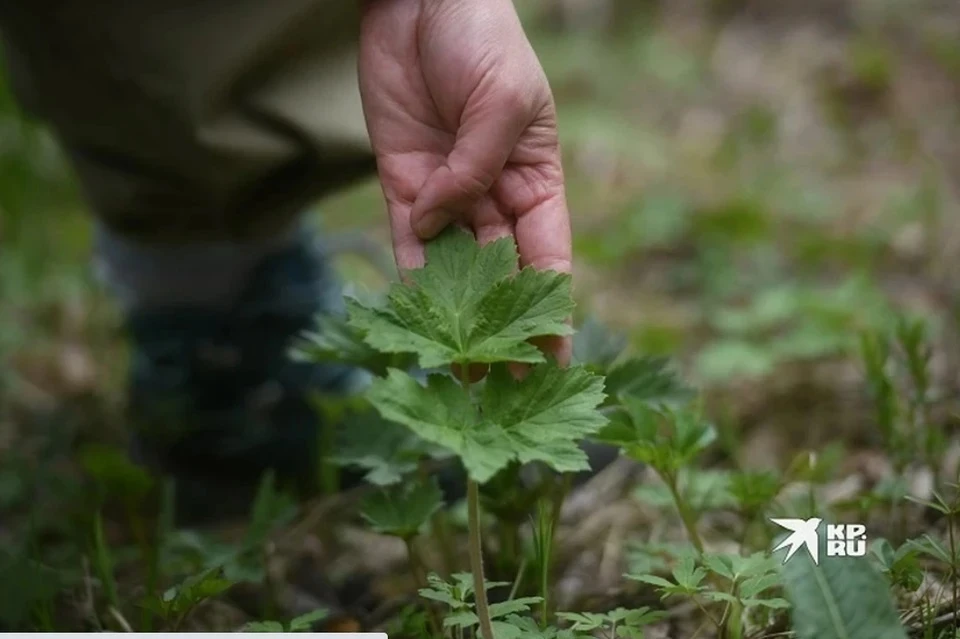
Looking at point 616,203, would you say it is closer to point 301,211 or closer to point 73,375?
point 301,211

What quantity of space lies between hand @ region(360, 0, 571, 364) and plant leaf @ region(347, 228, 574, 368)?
0.09 metres

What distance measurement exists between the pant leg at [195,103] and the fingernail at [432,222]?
1.66ft

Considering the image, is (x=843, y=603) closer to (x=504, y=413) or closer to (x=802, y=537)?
(x=802, y=537)

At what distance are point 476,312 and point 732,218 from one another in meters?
1.69

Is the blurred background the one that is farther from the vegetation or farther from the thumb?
the thumb

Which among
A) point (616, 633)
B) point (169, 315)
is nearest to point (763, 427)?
point (616, 633)

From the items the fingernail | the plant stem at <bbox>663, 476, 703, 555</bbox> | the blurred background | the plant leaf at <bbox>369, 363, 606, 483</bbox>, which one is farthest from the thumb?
the blurred background

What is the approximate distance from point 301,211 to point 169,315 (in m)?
0.30

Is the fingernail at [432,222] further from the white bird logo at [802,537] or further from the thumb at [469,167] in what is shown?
the white bird logo at [802,537]

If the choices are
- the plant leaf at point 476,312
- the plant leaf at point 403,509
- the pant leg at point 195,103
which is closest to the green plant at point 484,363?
the plant leaf at point 476,312

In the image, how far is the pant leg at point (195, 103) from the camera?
59.3 inches

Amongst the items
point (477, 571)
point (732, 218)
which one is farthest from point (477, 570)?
point (732, 218)

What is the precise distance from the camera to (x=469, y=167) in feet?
3.42

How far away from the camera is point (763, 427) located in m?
1.75
